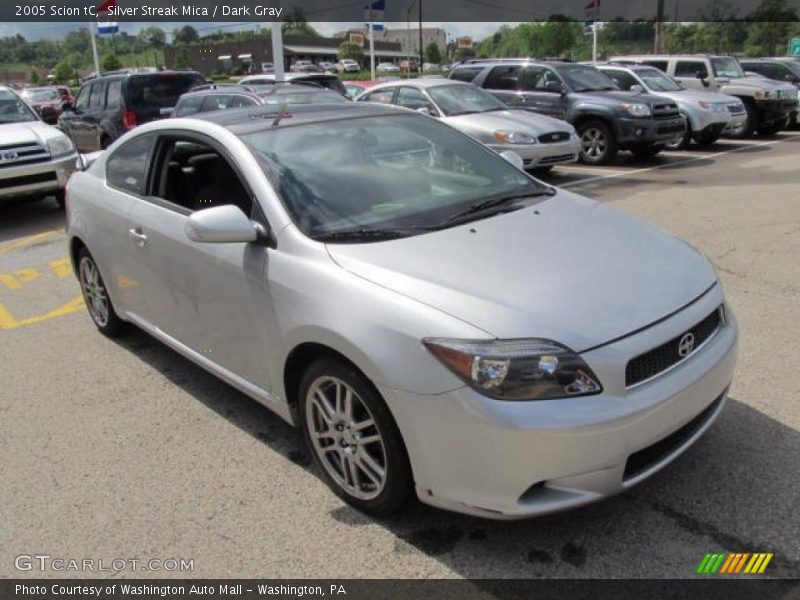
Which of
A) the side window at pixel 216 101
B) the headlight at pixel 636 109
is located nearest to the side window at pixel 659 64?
the headlight at pixel 636 109

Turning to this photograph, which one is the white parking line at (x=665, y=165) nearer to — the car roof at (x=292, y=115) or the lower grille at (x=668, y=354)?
the car roof at (x=292, y=115)

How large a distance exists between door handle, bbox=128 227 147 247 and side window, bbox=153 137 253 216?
0.23 meters

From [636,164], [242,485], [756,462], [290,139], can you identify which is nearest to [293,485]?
[242,485]

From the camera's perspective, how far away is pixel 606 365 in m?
2.44

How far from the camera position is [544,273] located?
110 inches

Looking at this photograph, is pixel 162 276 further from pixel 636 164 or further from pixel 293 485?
pixel 636 164

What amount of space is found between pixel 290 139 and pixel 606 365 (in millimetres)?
1997

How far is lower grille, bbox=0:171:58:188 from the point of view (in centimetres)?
905

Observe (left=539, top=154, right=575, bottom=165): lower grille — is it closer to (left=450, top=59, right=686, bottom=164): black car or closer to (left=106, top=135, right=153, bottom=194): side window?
(left=450, top=59, right=686, bottom=164): black car

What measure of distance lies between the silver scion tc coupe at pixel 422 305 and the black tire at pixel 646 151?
31.3ft

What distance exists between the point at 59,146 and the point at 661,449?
9265 mm

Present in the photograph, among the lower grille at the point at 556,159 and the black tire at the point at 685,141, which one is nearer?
the lower grille at the point at 556,159

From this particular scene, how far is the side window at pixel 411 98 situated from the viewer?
453 inches

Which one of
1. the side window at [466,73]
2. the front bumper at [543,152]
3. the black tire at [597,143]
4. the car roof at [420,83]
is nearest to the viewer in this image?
the front bumper at [543,152]
